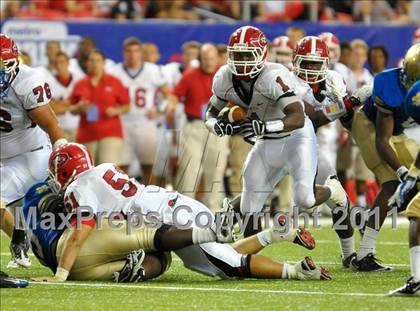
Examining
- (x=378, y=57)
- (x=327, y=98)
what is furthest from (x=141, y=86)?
(x=327, y=98)

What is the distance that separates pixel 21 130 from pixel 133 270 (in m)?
1.50

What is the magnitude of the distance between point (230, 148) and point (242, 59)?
4.06 metres

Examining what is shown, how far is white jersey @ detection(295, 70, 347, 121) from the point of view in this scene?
7609 millimetres

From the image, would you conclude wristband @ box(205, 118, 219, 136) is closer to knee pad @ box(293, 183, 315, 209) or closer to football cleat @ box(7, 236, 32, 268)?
knee pad @ box(293, 183, 315, 209)

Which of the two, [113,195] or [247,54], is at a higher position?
[247,54]

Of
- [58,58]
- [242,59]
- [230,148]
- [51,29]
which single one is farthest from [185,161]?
[242,59]

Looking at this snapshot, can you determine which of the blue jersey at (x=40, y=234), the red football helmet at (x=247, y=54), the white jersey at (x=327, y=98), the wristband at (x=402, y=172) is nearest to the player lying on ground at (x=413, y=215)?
the wristband at (x=402, y=172)

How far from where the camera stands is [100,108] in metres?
11.0

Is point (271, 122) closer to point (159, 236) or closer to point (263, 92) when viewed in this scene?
point (263, 92)

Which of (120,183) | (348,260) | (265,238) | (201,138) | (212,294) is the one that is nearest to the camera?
(212,294)

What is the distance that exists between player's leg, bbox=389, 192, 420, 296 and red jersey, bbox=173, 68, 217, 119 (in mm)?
5367

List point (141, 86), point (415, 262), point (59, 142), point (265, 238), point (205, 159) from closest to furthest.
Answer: point (415, 262) → point (265, 238) → point (59, 142) → point (205, 159) → point (141, 86)

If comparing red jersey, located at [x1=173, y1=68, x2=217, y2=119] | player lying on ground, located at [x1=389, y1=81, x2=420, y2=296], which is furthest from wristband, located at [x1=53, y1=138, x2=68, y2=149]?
red jersey, located at [x1=173, y1=68, x2=217, y2=119]

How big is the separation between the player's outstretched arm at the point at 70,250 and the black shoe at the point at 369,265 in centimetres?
188
